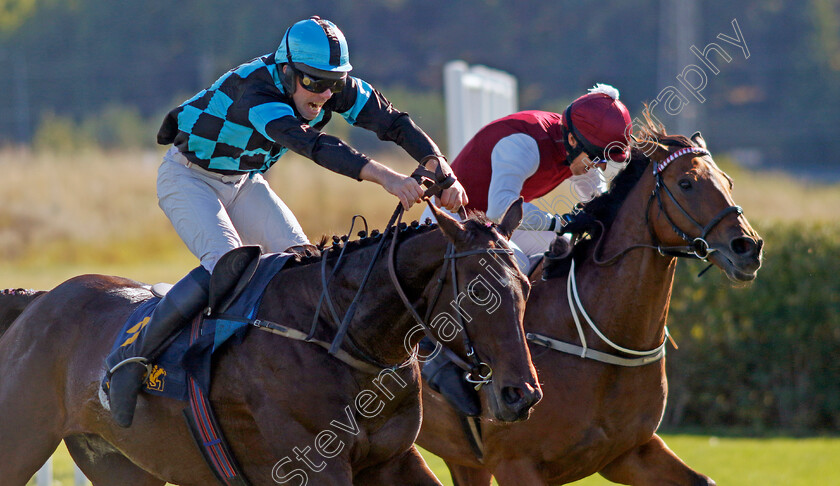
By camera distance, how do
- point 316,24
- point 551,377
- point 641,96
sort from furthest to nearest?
point 641,96, point 551,377, point 316,24

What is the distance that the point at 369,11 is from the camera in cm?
4222

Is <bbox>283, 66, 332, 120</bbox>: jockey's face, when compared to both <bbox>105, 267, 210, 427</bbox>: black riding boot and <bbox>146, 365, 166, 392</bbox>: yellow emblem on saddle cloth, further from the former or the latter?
<bbox>146, 365, 166, 392</bbox>: yellow emblem on saddle cloth

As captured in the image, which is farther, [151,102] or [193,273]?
[151,102]

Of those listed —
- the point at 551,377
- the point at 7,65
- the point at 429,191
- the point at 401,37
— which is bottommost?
the point at 551,377

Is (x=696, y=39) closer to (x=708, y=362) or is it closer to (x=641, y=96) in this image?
(x=641, y=96)

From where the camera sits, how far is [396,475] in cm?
372

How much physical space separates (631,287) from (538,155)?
2.84 feet

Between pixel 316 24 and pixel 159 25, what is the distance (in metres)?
39.4

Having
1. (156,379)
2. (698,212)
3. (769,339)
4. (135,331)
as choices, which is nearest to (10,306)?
(135,331)

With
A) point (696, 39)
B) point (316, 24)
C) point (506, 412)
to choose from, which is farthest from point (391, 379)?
point (696, 39)

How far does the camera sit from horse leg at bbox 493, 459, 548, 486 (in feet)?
14.1

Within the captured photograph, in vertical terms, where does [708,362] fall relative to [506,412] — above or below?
above

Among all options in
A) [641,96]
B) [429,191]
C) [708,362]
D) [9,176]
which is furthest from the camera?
[641,96]

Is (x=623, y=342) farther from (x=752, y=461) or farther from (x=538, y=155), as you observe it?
(x=752, y=461)
